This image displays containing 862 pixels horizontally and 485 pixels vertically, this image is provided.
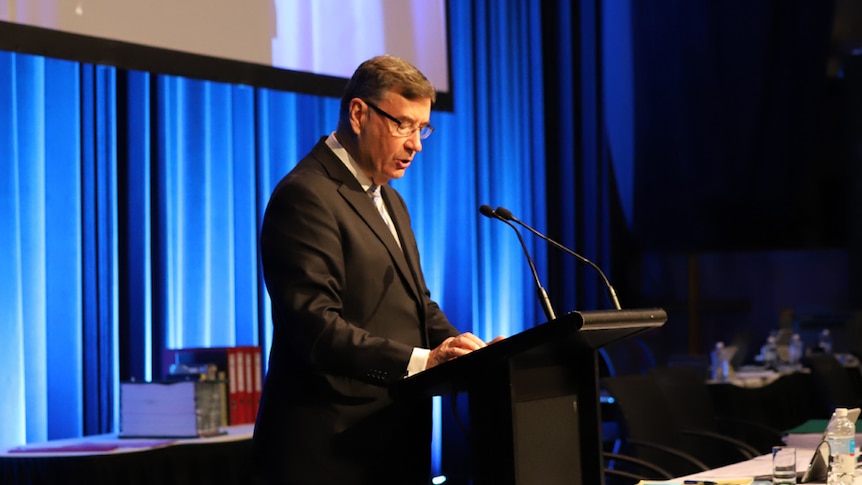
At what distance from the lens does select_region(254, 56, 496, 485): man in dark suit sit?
2.19 metres

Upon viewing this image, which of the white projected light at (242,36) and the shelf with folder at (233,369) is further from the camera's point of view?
the shelf with folder at (233,369)

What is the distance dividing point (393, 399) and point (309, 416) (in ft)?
0.64

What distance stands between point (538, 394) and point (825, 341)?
5.95 metres

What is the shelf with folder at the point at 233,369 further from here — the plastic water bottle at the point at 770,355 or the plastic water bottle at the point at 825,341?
the plastic water bottle at the point at 825,341

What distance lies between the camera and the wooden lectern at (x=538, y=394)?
189 cm

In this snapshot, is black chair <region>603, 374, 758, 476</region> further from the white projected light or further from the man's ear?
the white projected light

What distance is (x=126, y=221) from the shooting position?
5211 millimetres

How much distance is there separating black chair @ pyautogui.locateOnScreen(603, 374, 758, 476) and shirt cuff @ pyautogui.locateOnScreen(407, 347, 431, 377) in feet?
5.58

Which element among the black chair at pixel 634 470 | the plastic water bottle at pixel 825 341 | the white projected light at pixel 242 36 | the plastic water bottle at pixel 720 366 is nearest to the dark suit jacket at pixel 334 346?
the black chair at pixel 634 470

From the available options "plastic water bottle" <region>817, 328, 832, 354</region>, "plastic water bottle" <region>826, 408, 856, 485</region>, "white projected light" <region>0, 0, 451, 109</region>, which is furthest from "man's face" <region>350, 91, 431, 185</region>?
"plastic water bottle" <region>817, 328, 832, 354</region>

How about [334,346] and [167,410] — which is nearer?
[334,346]

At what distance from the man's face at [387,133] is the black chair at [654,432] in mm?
1621

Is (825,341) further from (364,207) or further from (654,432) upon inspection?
(364,207)

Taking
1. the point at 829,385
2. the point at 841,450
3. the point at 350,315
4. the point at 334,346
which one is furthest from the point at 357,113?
the point at 829,385
